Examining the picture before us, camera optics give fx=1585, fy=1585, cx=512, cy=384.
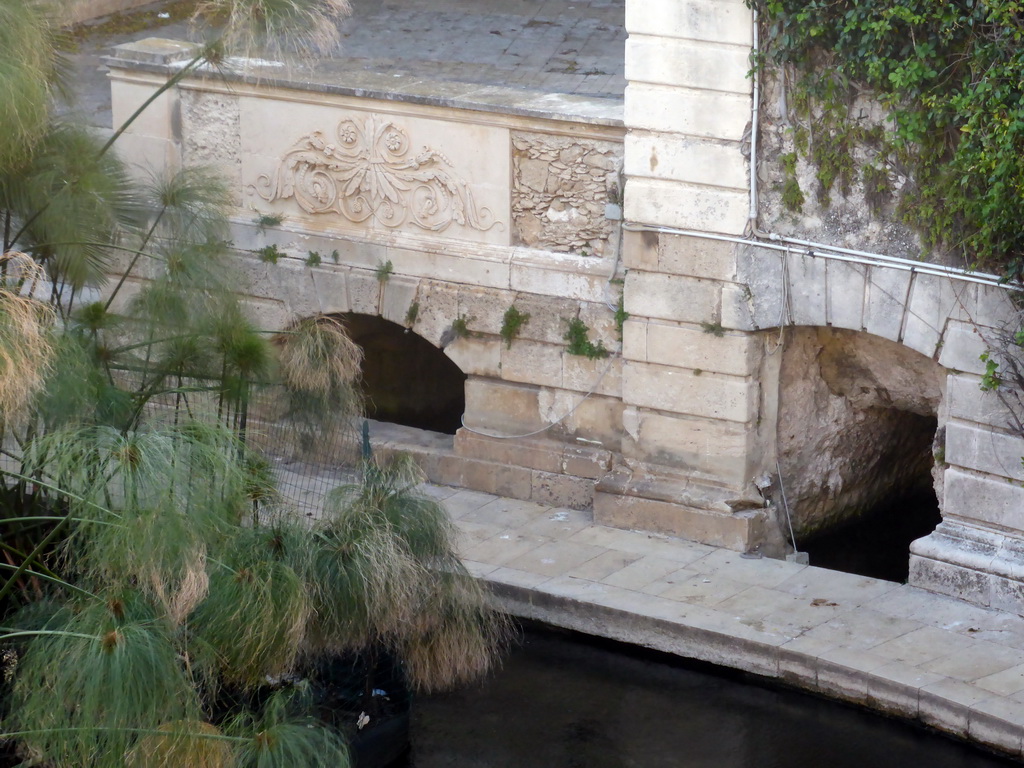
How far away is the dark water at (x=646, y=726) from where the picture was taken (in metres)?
8.38

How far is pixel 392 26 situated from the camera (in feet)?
57.5

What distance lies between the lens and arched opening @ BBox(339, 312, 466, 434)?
43.3 ft

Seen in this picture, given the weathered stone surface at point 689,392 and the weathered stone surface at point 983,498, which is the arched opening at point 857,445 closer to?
the weathered stone surface at point 983,498

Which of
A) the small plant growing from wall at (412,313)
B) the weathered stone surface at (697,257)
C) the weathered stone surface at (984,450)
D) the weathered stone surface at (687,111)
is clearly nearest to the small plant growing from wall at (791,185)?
the weathered stone surface at (687,111)

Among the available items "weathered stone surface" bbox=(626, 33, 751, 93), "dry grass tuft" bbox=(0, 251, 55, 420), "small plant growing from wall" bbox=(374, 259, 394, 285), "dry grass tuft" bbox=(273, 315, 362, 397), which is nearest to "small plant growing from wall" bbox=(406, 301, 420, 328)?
"small plant growing from wall" bbox=(374, 259, 394, 285)

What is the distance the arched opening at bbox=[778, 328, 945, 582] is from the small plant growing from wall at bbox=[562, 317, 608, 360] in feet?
4.03

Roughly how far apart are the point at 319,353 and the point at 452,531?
1189 mm

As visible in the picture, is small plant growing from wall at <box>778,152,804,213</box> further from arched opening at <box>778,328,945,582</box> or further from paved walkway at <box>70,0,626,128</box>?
paved walkway at <box>70,0,626,128</box>

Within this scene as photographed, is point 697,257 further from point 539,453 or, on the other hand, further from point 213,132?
point 213,132

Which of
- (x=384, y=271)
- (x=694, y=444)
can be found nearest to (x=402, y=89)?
(x=384, y=271)

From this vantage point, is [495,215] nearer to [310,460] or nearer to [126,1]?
[310,460]

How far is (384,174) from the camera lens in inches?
437

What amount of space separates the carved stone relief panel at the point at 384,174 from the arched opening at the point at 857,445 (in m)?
2.31

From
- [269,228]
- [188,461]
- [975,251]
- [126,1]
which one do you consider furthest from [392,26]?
[188,461]
